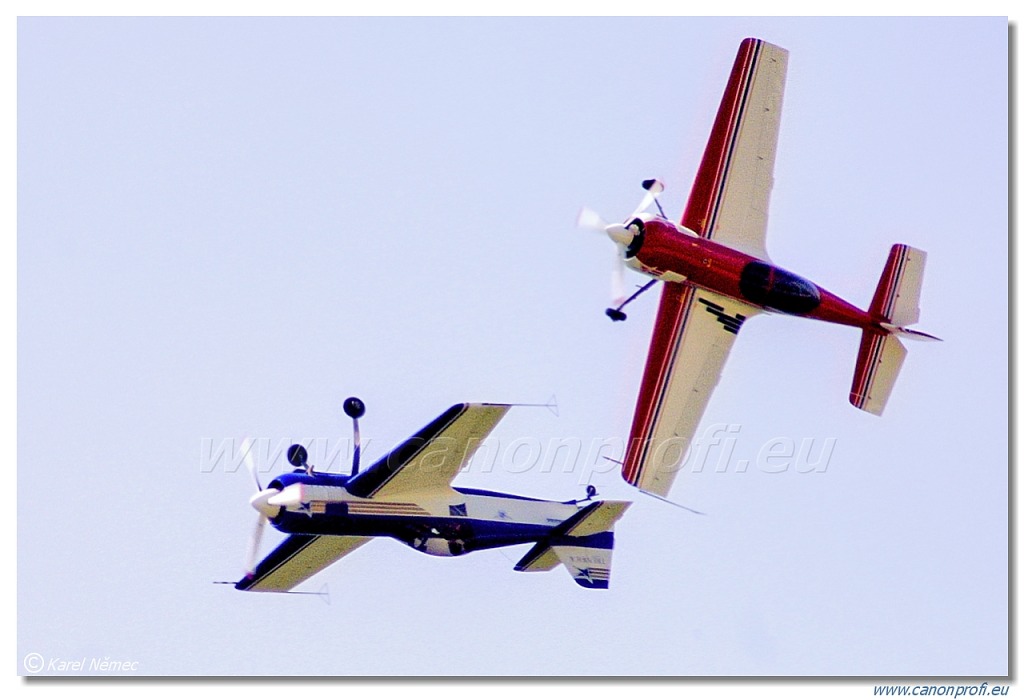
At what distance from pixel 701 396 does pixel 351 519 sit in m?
5.46

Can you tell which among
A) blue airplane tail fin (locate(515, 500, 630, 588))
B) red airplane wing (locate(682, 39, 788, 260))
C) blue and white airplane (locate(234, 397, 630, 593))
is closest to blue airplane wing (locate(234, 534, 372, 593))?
blue and white airplane (locate(234, 397, 630, 593))

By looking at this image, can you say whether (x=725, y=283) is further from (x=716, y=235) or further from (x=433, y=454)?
(x=433, y=454)

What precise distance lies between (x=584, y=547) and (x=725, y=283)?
4.20 m

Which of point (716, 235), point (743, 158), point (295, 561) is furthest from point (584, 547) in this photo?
point (743, 158)

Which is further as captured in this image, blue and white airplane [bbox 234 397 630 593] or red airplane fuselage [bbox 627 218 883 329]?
red airplane fuselage [bbox 627 218 883 329]

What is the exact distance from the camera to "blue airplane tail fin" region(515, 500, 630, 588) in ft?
91.7

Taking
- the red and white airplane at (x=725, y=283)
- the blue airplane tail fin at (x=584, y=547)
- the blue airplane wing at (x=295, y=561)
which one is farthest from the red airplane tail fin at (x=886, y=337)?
the blue airplane wing at (x=295, y=561)

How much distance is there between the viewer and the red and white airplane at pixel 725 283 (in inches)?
1109

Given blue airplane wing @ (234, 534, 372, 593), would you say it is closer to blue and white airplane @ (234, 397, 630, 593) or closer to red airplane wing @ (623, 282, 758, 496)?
blue and white airplane @ (234, 397, 630, 593)

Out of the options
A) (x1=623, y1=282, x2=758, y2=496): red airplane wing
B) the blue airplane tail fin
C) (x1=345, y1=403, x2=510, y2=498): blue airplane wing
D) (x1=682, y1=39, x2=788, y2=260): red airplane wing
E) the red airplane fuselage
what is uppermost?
(x1=682, y1=39, x2=788, y2=260): red airplane wing

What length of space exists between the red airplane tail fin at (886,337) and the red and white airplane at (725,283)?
0.01m

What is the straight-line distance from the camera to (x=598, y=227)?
28.3 meters

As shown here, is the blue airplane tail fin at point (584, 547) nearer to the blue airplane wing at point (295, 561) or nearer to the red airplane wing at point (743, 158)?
the blue airplane wing at point (295, 561)

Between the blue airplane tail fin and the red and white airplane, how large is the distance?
0.70 meters
